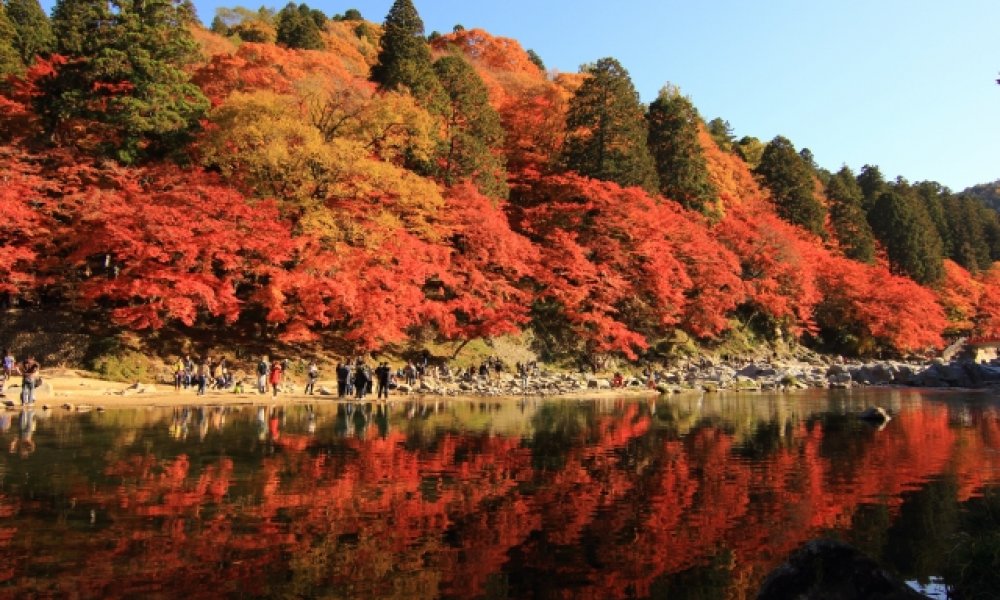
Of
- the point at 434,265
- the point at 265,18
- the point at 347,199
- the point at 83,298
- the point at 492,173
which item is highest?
the point at 265,18

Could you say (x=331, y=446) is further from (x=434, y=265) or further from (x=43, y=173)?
(x=43, y=173)

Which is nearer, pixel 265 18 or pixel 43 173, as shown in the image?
pixel 43 173

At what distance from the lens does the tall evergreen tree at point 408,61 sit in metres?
36.6

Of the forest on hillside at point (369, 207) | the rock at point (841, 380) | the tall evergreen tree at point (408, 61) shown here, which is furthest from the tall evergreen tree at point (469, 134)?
the rock at point (841, 380)

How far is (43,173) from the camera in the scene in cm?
2803

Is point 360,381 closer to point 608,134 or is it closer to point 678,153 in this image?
point 608,134

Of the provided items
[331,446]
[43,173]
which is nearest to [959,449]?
[331,446]

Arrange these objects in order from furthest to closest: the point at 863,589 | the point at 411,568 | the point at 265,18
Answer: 1. the point at 265,18
2. the point at 411,568
3. the point at 863,589

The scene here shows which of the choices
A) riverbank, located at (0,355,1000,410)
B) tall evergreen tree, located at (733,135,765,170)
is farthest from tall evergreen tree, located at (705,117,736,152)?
riverbank, located at (0,355,1000,410)

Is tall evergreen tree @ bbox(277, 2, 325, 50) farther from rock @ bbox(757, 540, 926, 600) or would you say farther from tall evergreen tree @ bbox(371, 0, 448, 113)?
rock @ bbox(757, 540, 926, 600)

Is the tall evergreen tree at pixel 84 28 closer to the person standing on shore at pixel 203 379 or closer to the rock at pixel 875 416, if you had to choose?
the person standing on shore at pixel 203 379

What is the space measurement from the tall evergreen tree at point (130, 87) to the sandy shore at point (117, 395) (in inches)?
375

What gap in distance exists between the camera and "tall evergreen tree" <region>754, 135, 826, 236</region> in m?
55.8

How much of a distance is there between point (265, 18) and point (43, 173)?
44.5 metres
